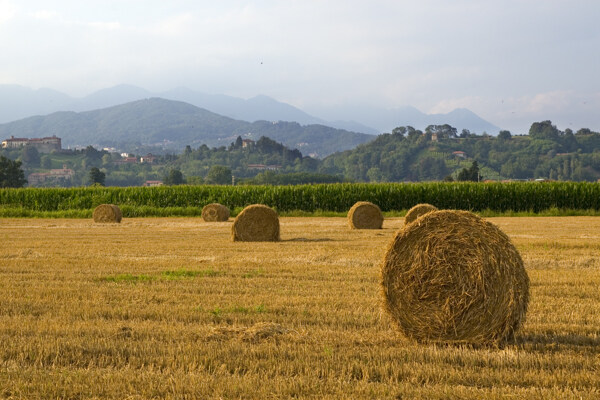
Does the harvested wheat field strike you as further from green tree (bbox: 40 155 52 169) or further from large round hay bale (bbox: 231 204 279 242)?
green tree (bbox: 40 155 52 169)

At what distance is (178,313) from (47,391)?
3203mm

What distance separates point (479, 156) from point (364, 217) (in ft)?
365

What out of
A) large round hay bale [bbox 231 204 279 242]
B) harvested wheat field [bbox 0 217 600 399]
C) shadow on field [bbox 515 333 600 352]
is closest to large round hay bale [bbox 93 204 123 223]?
large round hay bale [bbox 231 204 279 242]

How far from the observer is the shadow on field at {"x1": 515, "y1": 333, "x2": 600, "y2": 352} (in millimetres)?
7266

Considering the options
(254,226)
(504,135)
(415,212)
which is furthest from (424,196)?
(504,135)

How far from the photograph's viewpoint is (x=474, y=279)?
7625mm

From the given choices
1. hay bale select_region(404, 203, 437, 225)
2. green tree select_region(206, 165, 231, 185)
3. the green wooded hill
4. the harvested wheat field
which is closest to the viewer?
the harvested wheat field

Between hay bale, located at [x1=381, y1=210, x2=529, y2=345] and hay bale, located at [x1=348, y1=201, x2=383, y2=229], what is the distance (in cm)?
1807

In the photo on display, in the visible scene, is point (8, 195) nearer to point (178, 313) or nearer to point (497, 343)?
point (178, 313)

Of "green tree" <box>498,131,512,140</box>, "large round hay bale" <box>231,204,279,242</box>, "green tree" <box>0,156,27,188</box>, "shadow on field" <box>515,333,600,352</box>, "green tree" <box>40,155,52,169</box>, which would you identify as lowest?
"shadow on field" <box>515,333,600,352</box>

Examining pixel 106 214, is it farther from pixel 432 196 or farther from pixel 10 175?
pixel 10 175

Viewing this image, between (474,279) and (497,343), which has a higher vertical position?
(474,279)

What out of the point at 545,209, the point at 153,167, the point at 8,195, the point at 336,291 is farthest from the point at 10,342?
the point at 153,167

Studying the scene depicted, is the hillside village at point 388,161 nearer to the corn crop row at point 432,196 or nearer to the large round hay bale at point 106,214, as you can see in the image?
the corn crop row at point 432,196
